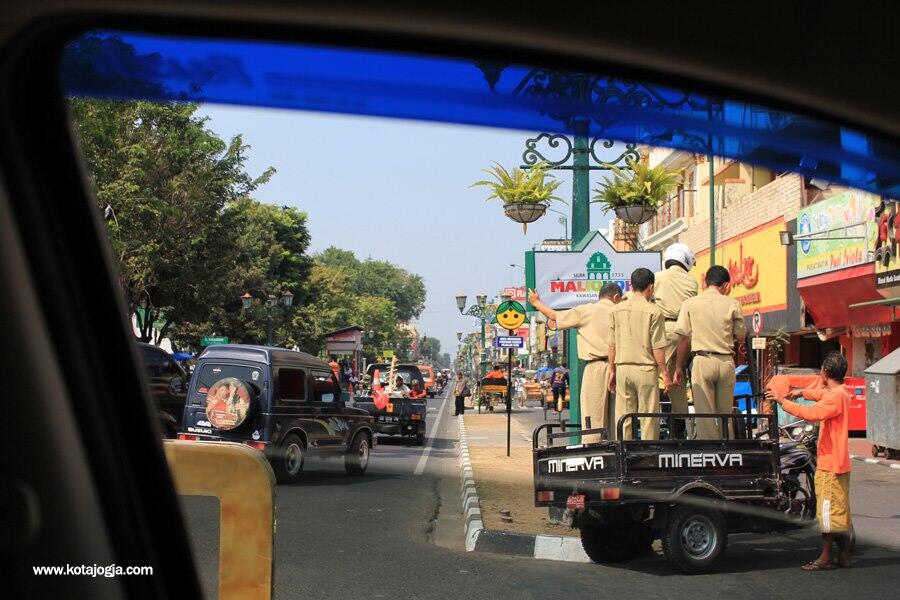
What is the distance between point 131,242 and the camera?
1284 cm

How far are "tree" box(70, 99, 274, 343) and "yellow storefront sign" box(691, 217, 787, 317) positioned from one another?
10719 mm

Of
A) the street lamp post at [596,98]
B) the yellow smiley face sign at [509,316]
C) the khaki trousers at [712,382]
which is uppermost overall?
the yellow smiley face sign at [509,316]

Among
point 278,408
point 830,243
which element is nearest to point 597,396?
point 278,408

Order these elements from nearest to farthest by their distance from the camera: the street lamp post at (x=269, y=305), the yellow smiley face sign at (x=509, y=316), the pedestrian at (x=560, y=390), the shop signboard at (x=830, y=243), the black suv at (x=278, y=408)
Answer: the black suv at (x=278, y=408), the shop signboard at (x=830, y=243), the yellow smiley face sign at (x=509, y=316), the pedestrian at (x=560, y=390), the street lamp post at (x=269, y=305)

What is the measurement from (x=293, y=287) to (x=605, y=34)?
44.4 metres

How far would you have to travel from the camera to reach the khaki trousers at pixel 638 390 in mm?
8078

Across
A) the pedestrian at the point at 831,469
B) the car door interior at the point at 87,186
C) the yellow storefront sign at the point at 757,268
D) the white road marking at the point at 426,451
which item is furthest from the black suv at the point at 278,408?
the yellow storefront sign at the point at 757,268

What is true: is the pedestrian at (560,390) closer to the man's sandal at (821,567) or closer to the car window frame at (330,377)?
the car window frame at (330,377)

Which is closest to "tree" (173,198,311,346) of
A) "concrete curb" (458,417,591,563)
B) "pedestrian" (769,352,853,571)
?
"concrete curb" (458,417,591,563)

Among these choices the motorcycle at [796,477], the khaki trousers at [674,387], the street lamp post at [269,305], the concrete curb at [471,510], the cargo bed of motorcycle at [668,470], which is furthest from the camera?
the street lamp post at [269,305]

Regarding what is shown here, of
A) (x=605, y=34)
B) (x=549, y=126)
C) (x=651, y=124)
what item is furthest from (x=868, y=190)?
(x=605, y=34)

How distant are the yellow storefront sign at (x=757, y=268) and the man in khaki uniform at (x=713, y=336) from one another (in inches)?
556

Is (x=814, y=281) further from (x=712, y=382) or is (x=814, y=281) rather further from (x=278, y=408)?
(x=712, y=382)

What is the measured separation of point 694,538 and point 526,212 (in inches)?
186
